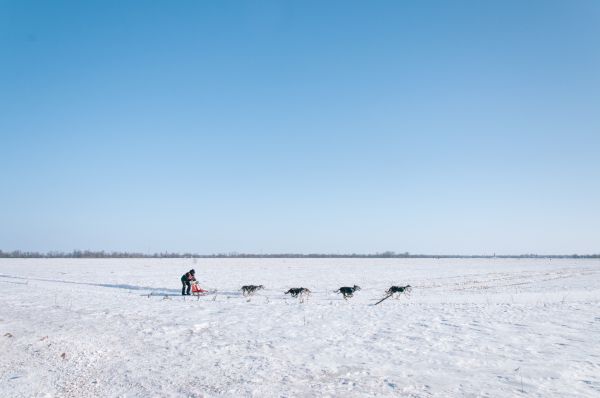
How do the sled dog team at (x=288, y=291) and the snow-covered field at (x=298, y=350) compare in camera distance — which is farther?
the sled dog team at (x=288, y=291)

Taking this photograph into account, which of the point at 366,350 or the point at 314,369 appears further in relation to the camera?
the point at 366,350

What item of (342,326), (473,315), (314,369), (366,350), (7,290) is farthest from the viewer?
(7,290)

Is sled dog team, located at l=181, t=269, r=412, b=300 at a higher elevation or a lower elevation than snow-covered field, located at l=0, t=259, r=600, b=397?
higher

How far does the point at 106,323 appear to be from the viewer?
14.6 metres

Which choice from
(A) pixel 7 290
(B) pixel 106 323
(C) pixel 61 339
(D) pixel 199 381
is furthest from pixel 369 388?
(A) pixel 7 290

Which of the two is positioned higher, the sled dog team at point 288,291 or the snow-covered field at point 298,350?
the sled dog team at point 288,291

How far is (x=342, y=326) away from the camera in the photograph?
14.1 m

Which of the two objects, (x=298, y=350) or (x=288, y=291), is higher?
(x=288, y=291)

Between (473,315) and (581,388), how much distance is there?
26.0 feet

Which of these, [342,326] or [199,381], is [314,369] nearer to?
[199,381]

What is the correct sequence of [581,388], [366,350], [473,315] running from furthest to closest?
1. [473,315]
2. [366,350]
3. [581,388]

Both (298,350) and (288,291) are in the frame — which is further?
(288,291)

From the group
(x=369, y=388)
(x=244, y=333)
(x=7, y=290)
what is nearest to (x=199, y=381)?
(x=369, y=388)

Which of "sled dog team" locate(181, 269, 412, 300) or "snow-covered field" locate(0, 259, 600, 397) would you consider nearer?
"snow-covered field" locate(0, 259, 600, 397)
